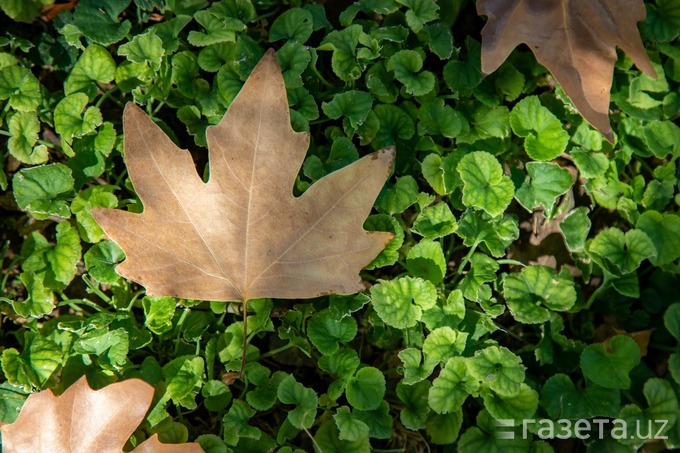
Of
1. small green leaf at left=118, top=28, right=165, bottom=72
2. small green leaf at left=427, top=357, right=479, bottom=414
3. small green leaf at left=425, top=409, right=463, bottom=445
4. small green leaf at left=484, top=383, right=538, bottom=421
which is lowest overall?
small green leaf at left=425, top=409, right=463, bottom=445

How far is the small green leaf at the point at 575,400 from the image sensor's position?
175 cm

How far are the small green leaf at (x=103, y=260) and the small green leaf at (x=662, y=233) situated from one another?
4.96ft

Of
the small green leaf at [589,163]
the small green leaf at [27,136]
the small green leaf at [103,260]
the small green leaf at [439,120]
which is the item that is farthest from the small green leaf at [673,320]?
the small green leaf at [27,136]

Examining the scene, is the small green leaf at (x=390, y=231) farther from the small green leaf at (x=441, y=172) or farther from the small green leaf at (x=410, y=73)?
the small green leaf at (x=410, y=73)

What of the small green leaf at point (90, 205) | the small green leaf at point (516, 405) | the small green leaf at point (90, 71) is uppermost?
the small green leaf at point (90, 71)

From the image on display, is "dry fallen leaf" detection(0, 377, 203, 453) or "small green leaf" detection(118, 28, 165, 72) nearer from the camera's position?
"dry fallen leaf" detection(0, 377, 203, 453)

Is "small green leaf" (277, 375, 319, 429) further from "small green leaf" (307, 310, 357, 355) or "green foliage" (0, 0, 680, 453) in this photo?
"small green leaf" (307, 310, 357, 355)

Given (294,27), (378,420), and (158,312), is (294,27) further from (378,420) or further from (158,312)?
(378,420)

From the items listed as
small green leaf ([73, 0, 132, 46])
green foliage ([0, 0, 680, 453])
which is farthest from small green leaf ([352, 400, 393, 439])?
small green leaf ([73, 0, 132, 46])

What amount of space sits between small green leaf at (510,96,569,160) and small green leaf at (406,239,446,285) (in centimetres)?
39

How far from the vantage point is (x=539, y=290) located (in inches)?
72.2

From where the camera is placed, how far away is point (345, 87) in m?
1.90

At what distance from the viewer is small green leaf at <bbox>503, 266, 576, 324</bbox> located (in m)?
1.81

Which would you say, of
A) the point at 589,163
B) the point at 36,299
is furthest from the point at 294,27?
the point at 36,299
